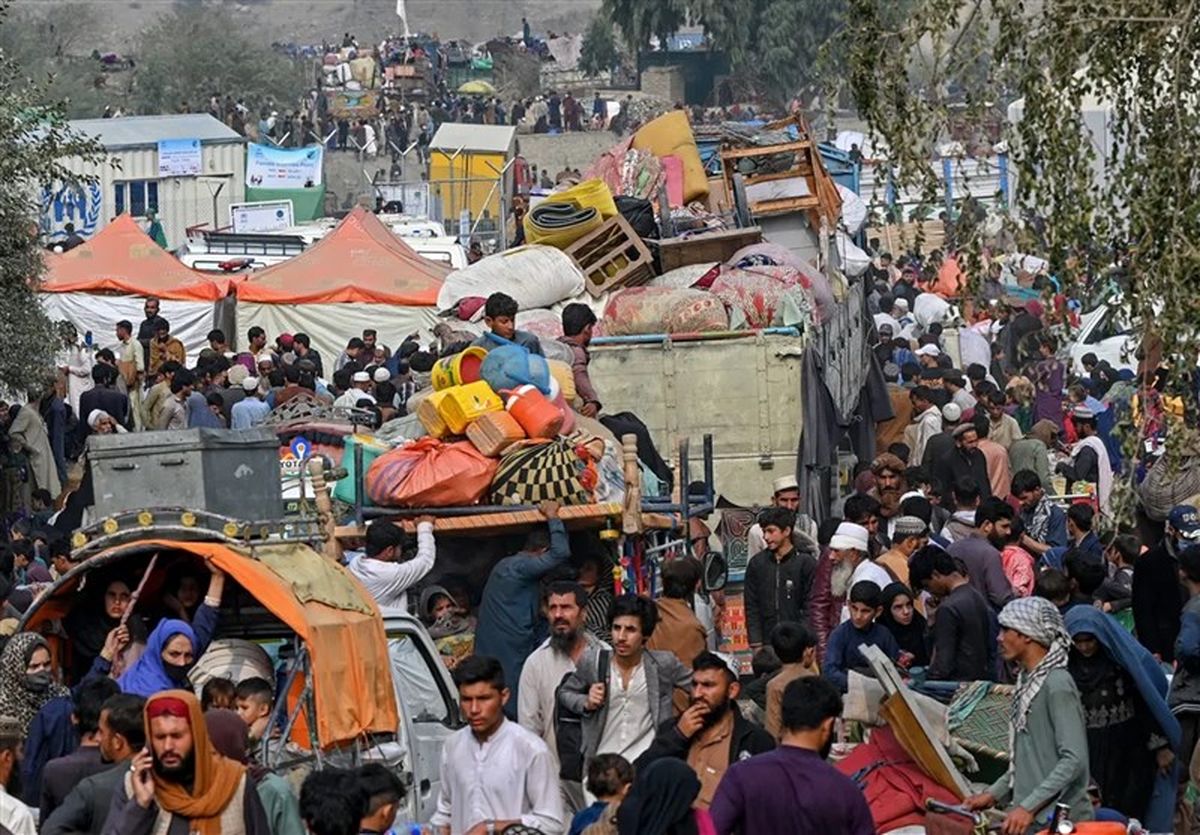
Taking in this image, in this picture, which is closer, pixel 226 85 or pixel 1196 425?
pixel 1196 425

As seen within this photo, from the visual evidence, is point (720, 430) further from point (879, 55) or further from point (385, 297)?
point (385, 297)

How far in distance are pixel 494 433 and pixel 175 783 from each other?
224 inches

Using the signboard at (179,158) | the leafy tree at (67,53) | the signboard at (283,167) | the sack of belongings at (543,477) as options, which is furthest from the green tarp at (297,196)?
the sack of belongings at (543,477)

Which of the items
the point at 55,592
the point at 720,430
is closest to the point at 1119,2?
the point at 55,592

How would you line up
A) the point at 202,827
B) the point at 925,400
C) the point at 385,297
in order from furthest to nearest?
1. the point at 385,297
2. the point at 925,400
3. the point at 202,827

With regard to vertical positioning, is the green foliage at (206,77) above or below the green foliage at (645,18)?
below

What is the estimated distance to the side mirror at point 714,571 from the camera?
14.2m

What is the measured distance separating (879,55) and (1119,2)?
968 millimetres

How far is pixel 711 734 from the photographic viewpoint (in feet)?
32.4

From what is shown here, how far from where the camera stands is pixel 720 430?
18.4m

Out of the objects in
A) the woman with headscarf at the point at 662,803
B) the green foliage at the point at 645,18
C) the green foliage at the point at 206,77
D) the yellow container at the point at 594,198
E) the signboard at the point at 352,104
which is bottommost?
the woman with headscarf at the point at 662,803

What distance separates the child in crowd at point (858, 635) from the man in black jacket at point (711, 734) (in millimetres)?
2287

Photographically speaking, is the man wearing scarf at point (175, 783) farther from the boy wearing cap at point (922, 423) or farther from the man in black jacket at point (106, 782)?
the boy wearing cap at point (922, 423)

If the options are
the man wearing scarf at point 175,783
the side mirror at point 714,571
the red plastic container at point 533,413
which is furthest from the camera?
the side mirror at point 714,571
